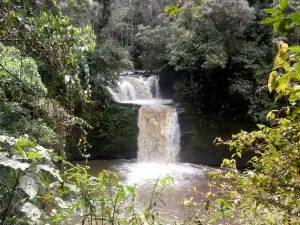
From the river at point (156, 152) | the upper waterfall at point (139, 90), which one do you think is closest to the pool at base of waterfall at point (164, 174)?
the river at point (156, 152)

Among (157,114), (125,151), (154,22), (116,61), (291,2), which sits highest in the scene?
(154,22)

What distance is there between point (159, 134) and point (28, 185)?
9.05m

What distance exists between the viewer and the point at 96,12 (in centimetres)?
1052

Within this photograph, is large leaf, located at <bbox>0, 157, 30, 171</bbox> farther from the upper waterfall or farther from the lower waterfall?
the upper waterfall

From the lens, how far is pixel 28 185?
0.95m

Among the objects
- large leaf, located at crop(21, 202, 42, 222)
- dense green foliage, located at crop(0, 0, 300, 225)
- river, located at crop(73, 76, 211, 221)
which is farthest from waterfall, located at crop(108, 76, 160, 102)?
large leaf, located at crop(21, 202, 42, 222)

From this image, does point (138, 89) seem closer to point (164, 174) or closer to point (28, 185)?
point (164, 174)

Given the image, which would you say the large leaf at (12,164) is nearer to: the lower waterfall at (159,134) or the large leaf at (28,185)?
the large leaf at (28,185)

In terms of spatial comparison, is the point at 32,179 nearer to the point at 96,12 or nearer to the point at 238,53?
the point at 238,53

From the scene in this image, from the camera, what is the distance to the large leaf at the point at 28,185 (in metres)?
0.93

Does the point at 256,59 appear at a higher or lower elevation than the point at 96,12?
lower

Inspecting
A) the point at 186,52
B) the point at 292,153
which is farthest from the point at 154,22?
the point at 292,153

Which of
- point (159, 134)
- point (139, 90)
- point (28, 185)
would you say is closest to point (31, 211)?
point (28, 185)

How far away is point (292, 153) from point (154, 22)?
1674 centimetres
